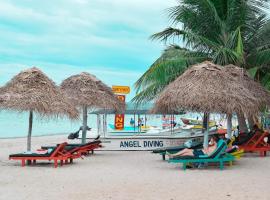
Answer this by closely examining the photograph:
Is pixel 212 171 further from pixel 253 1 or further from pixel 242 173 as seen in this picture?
pixel 253 1

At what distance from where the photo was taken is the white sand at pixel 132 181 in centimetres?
777

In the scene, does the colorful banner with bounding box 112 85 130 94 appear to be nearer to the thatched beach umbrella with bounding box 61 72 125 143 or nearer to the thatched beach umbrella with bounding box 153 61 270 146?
the thatched beach umbrella with bounding box 61 72 125 143

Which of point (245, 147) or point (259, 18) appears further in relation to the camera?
point (259, 18)

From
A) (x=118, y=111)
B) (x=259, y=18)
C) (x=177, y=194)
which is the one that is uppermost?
(x=259, y=18)

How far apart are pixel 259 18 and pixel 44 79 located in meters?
8.69

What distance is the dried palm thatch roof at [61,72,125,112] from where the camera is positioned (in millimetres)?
15438

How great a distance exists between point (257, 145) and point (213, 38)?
4.46 metres

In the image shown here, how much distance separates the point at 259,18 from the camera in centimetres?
1722

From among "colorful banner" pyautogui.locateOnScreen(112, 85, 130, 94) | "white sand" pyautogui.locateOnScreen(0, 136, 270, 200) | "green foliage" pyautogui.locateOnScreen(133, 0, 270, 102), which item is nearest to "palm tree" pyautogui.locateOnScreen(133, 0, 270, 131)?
"green foliage" pyautogui.locateOnScreen(133, 0, 270, 102)

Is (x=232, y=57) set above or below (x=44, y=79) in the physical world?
above

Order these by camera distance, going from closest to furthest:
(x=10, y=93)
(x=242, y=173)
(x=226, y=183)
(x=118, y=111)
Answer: (x=226, y=183) < (x=242, y=173) < (x=10, y=93) < (x=118, y=111)

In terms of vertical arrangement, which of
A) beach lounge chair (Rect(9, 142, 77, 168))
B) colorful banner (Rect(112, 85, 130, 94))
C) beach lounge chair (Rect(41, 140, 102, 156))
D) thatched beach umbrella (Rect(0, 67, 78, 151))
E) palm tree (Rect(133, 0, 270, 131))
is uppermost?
palm tree (Rect(133, 0, 270, 131))

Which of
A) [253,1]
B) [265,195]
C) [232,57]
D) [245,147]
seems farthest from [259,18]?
[265,195]

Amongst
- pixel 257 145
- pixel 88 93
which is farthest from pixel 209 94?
pixel 88 93
